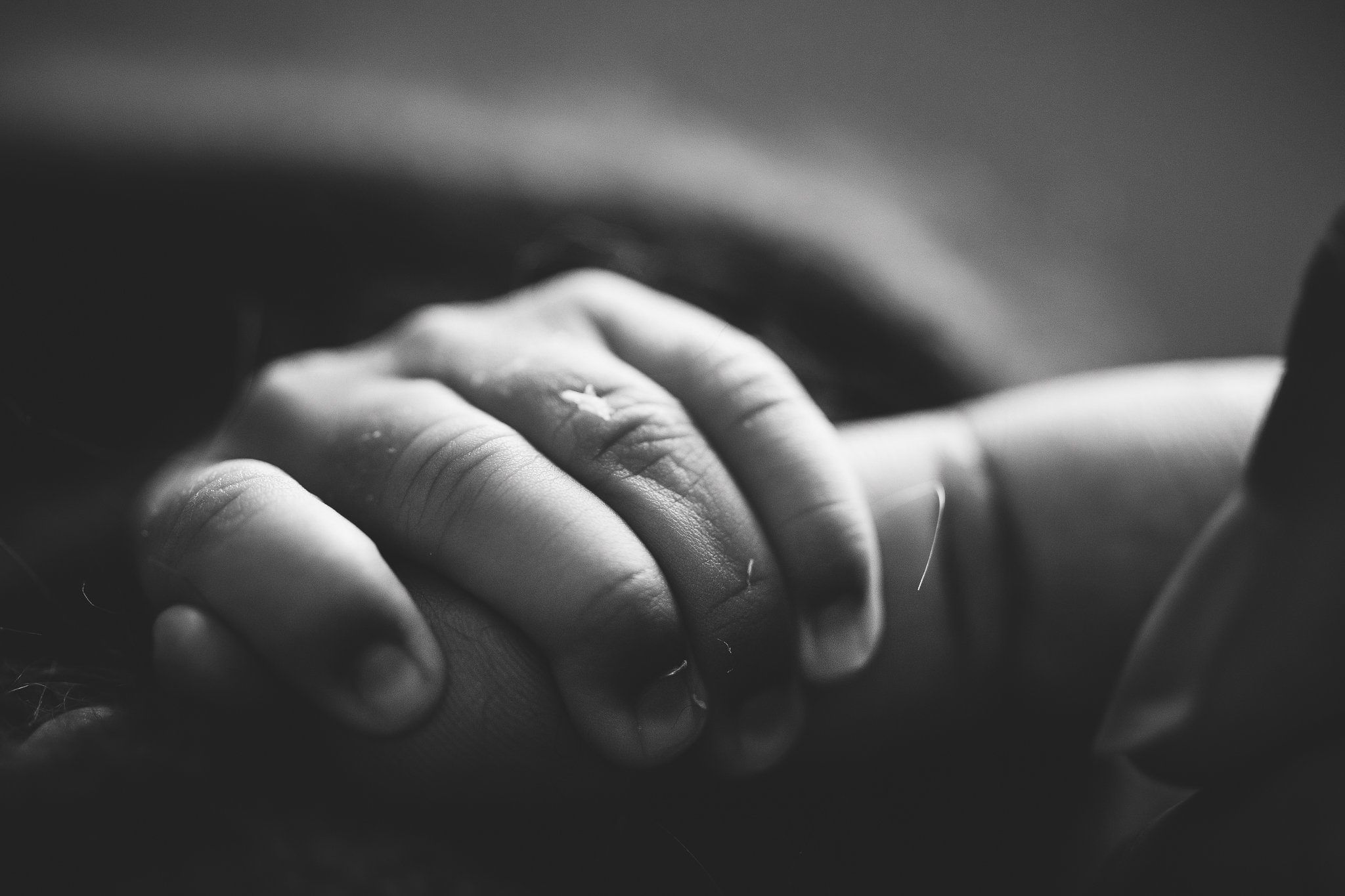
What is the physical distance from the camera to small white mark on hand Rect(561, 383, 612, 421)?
34cm

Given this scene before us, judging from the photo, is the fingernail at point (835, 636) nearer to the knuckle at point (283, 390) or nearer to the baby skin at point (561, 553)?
the baby skin at point (561, 553)

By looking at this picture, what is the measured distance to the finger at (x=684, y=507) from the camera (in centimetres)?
31

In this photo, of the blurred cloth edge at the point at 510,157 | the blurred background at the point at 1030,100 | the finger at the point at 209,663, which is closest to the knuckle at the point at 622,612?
the finger at the point at 209,663

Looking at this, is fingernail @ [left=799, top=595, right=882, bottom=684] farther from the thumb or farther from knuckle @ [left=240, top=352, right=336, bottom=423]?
knuckle @ [left=240, top=352, right=336, bottom=423]

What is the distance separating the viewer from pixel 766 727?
331 millimetres

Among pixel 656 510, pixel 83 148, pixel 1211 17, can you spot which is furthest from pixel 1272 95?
pixel 83 148

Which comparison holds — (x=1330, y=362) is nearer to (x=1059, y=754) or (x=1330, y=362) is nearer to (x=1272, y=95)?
(x=1059, y=754)

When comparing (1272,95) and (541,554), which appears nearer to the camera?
(541,554)

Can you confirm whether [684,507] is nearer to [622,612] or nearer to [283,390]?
[622,612]

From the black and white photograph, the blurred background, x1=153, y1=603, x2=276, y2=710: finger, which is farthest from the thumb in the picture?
the blurred background

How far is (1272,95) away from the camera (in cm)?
99

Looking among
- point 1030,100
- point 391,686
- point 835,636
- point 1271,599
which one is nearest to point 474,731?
point 391,686

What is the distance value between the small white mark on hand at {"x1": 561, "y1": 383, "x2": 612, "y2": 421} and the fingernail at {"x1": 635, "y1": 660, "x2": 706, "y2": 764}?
0.10 metres

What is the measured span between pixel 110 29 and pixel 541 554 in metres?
0.82
